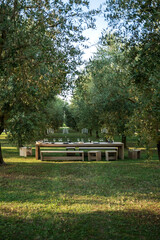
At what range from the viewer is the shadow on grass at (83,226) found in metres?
4.96

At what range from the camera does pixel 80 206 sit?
6613 millimetres

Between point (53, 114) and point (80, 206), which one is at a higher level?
point (53, 114)

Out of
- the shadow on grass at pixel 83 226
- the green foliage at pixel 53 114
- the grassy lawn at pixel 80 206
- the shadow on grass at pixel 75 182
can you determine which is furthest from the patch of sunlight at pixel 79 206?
the green foliage at pixel 53 114

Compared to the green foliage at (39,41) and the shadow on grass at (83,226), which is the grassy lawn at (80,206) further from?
the green foliage at (39,41)

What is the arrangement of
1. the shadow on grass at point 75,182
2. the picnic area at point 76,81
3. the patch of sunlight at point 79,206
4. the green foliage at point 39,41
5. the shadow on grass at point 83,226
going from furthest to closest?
the shadow on grass at point 75,182 → the patch of sunlight at point 79,206 → the green foliage at point 39,41 → the picnic area at point 76,81 → the shadow on grass at point 83,226

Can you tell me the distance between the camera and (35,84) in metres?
5.86

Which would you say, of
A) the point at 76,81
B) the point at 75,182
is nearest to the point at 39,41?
the point at 76,81

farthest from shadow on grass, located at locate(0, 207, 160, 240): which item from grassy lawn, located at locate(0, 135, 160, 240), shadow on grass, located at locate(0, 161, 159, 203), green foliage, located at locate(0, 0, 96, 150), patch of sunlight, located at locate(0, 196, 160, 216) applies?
green foliage, located at locate(0, 0, 96, 150)

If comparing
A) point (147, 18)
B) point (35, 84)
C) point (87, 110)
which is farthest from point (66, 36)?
point (87, 110)

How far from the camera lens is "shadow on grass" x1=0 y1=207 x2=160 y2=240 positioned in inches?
195

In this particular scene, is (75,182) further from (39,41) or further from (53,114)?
(53,114)

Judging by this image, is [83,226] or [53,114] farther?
[53,114]

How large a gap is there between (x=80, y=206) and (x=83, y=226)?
1228 millimetres

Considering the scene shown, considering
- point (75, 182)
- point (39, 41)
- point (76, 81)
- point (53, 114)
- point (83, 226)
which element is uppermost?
point (53, 114)
